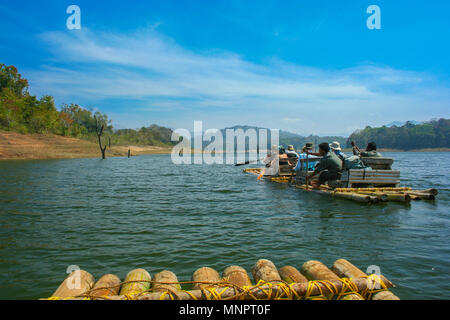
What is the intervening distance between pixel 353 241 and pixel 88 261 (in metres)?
7.91

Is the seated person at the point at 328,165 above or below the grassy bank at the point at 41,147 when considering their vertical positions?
below

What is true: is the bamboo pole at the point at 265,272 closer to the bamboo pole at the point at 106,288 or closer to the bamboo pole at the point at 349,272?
the bamboo pole at the point at 349,272

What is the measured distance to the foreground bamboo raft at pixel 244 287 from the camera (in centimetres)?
485

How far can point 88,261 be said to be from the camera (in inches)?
295

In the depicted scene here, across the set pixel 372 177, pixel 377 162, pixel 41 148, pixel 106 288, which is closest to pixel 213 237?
pixel 106 288

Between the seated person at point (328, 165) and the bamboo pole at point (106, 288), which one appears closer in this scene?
the bamboo pole at point (106, 288)

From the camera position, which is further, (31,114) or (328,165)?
(31,114)

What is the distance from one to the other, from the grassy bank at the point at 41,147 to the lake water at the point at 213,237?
51702 mm

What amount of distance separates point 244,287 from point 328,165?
12335mm

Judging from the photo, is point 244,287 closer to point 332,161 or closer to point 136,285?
point 136,285

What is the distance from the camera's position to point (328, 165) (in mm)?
15875

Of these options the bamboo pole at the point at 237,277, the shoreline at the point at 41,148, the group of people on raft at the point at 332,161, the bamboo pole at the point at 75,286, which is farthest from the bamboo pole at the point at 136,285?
the shoreline at the point at 41,148
